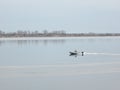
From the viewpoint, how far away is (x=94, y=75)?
43.7 ft

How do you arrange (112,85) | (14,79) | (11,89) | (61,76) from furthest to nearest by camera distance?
1. (61,76)
2. (14,79)
3. (112,85)
4. (11,89)

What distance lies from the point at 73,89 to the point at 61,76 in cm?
276

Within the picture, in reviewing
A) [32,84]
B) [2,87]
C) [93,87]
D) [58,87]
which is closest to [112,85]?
[93,87]

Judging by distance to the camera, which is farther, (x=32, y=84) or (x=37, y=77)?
(x=37, y=77)

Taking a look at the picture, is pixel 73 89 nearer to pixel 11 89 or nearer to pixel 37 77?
pixel 11 89

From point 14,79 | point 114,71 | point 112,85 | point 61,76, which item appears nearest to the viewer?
point 112,85

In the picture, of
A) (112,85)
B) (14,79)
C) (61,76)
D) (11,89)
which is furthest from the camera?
(61,76)

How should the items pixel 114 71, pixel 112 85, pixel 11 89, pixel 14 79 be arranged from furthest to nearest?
1. pixel 114 71
2. pixel 14 79
3. pixel 112 85
4. pixel 11 89

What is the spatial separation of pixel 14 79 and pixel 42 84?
141cm

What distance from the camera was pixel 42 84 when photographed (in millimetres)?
11266

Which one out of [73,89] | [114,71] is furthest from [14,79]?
[114,71]

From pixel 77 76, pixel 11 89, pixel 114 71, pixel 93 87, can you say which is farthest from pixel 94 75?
pixel 11 89

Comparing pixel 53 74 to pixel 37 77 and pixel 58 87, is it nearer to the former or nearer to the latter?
pixel 37 77

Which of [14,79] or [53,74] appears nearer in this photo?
[14,79]
